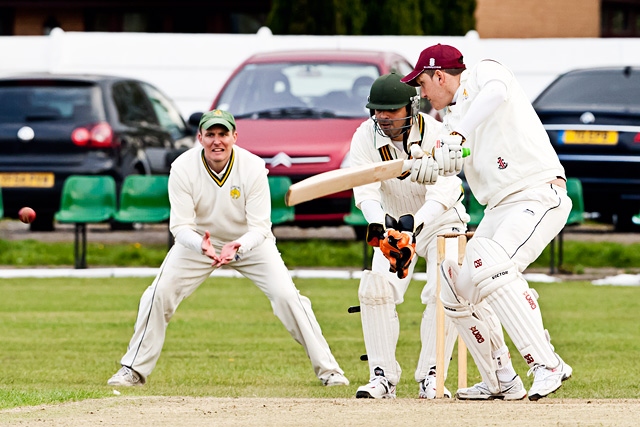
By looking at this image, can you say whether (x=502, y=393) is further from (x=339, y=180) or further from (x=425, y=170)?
(x=339, y=180)

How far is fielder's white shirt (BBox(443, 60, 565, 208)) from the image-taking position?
281 inches

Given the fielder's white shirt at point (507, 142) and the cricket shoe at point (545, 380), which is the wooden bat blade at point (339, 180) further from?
the cricket shoe at point (545, 380)

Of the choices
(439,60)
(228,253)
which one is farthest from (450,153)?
(228,253)

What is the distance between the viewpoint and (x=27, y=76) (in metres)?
15.4

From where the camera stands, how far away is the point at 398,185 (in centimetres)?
816

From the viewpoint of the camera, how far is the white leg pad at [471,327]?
24.3 feet

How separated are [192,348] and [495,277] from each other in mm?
3572

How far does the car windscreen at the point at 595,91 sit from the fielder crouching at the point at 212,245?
7242mm

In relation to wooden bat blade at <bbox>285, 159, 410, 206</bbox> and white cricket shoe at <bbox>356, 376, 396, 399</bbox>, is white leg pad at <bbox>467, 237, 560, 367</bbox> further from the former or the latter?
white cricket shoe at <bbox>356, 376, 396, 399</bbox>

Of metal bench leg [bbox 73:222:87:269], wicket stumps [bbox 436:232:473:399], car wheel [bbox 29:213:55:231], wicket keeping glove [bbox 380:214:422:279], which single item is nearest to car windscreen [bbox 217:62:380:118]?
metal bench leg [bbox 73:222:87:269]

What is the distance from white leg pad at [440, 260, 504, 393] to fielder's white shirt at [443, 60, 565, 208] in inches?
19.1

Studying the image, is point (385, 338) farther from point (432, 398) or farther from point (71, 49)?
point (71, 49)

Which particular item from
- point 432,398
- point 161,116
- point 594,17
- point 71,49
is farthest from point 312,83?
point 594,17

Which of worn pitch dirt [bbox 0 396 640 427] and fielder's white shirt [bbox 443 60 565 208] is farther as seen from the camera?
fielder's white shirt [bbox 443 60 565 208]
